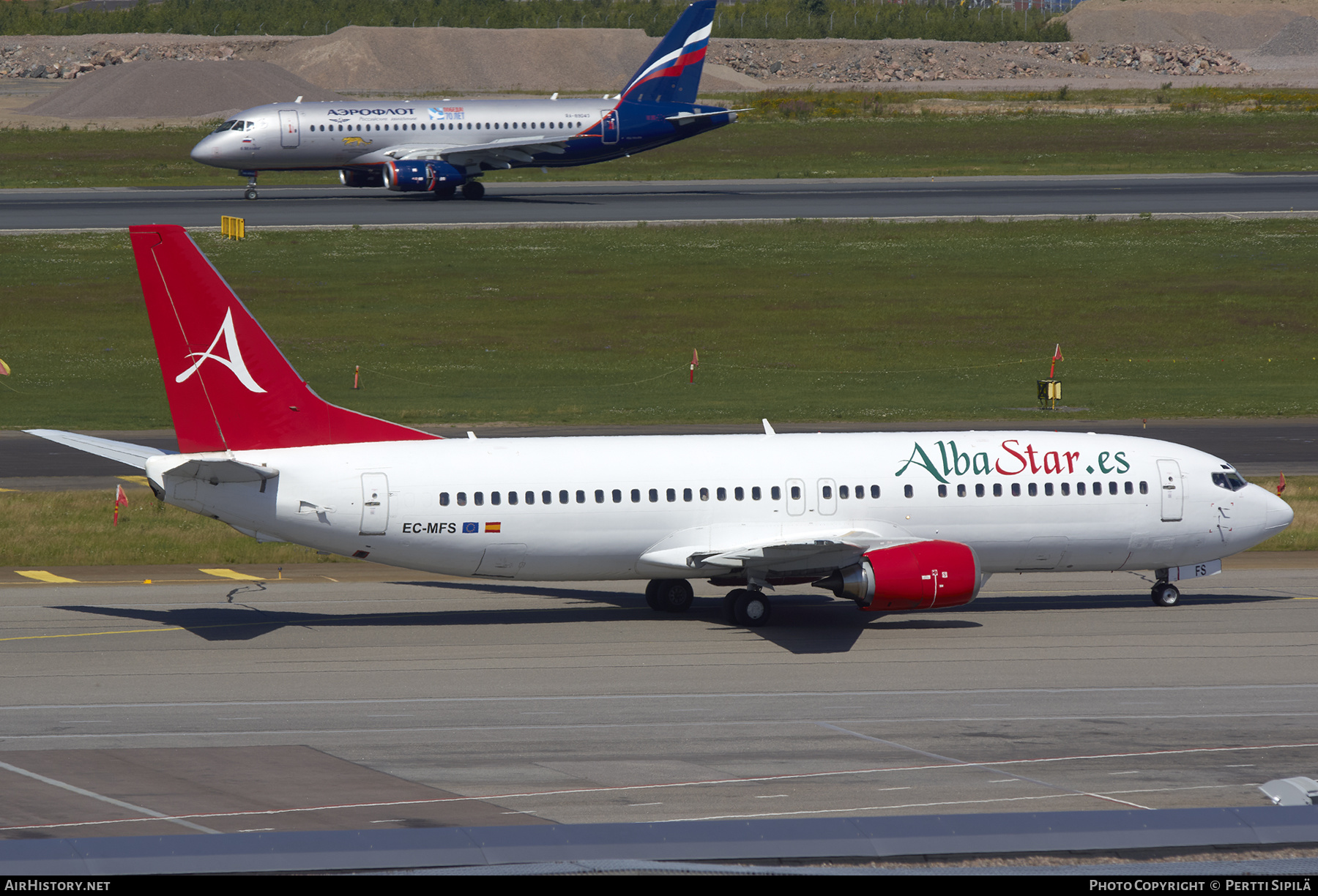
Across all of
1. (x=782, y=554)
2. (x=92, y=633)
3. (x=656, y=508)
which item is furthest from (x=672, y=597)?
(x=92, y=633)

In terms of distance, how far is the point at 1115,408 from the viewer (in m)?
62.3

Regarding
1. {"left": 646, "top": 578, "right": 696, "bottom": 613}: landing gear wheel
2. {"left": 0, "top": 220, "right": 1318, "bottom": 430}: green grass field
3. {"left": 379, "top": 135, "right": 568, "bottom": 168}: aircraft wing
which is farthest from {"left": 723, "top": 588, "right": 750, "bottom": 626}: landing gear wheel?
{"left": 379, "top": 135, "right": 568, "bottom": 168}: aircraft wing

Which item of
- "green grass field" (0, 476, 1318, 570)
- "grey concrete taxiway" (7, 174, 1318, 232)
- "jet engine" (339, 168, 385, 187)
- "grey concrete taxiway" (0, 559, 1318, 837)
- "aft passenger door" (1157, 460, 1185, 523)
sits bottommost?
"grey concrete taxiway" (0, 559, 1318, 837)

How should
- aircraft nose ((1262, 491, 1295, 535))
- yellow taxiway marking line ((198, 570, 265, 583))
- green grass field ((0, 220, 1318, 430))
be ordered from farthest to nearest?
green grass field ((0, 220, 1318, 430)) → yellow taxiway marking line ((198, 570, 265, 583)) → aircraft nose ((1262, 491, 1295, 535))

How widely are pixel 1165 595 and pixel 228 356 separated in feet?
74.5

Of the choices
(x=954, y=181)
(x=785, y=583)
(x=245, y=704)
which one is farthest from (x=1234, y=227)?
(x=245, y=704)

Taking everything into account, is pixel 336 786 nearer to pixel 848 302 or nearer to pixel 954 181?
pixel 848 302

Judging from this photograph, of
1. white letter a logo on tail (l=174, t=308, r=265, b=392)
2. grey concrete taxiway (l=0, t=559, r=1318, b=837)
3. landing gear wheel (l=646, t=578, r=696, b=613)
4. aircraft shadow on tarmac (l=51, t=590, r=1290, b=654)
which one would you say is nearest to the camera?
grey concrete taxiway (l=0, t=559, r=1318, b=837)

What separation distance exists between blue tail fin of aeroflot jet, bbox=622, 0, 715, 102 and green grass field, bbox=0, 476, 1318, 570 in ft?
223

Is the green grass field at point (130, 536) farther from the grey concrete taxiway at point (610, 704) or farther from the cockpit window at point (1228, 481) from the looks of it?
the cockpit window at point (1228, 481)

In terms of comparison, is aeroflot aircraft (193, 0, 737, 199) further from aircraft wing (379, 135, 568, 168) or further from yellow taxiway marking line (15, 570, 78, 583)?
yellow taxiway marking line (15, 570, 78, 583)

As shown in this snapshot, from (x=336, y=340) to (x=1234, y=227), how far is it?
56.8 metres

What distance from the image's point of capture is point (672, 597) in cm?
3572

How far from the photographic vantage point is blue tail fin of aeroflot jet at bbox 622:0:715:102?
107 m
